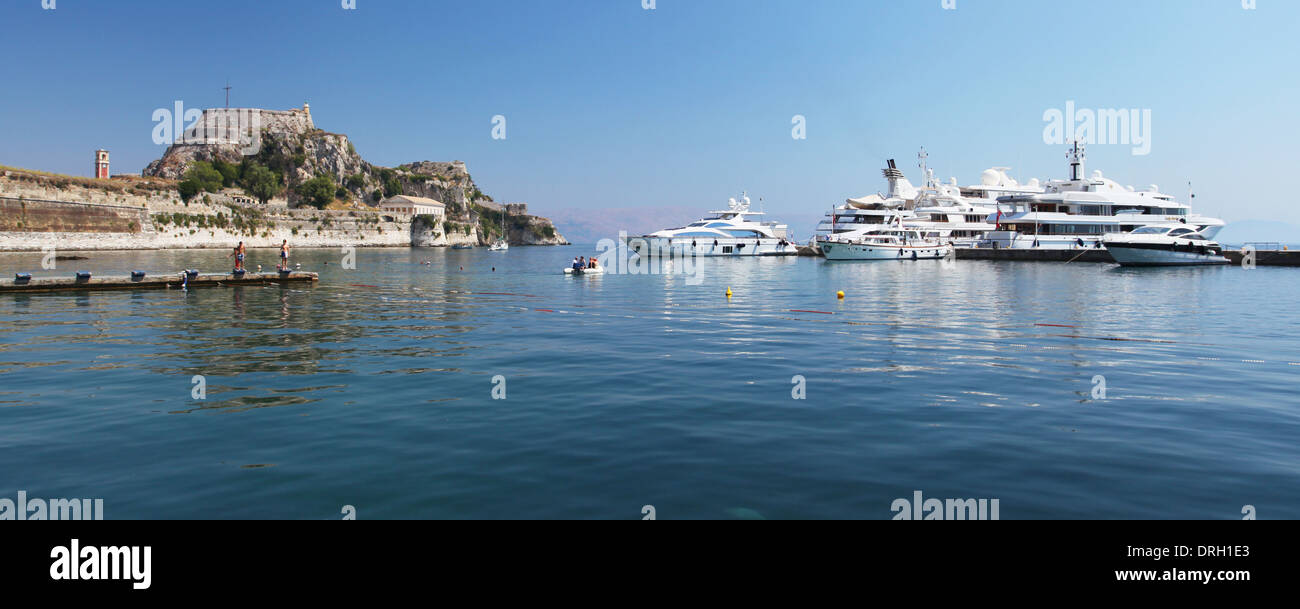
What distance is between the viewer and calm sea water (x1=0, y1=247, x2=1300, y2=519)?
8227 mm

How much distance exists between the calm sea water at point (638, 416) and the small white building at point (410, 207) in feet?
501

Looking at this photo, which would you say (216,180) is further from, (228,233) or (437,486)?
(437,486)

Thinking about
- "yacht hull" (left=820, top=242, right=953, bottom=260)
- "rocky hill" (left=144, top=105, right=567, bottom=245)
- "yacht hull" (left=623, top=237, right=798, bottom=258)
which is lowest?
"yacht hull" (left=820, top=242, right=953, bottom=260)

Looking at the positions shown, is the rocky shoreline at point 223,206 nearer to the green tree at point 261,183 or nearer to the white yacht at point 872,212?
the green tree at point 261,183

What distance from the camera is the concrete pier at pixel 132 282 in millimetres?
32750

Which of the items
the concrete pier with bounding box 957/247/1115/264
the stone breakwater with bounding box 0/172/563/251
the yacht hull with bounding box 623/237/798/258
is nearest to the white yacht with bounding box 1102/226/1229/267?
the concrete pier with bounding box 957/247/1115/264

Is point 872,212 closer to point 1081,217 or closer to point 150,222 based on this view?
point 1081,217

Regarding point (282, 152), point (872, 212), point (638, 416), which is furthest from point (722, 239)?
point (282, 152)

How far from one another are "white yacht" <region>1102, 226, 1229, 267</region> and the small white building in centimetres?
14219

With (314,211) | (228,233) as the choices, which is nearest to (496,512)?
(228,233)

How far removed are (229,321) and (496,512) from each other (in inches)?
827

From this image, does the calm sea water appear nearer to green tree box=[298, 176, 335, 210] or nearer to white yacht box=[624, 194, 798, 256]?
white yacht box=[624, 194, 798, 256]

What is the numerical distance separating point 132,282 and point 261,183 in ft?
417

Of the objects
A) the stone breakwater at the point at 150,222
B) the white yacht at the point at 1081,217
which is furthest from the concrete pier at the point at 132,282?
the white yacht at the point at 1081,217
